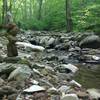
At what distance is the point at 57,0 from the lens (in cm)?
3356

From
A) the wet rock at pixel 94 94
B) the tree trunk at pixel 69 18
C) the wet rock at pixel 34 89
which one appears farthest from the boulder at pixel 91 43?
the wet rock at pixel 34 89

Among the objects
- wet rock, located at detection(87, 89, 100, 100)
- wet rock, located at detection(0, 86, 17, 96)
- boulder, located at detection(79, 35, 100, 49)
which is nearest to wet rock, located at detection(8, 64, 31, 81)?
wet rock, located at detection(0, 86, 17, 96)

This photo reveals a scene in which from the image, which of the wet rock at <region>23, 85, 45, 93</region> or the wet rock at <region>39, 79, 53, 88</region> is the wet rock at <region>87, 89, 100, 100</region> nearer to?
the wet rock at <region>39, 79, 53, 88</region>

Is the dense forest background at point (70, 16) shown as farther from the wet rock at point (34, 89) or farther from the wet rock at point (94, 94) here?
the wet rock at point (34, 89)

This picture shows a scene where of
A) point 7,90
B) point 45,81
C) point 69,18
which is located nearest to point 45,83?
point 45,81

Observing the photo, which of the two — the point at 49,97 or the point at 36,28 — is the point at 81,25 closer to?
the point at 36,28

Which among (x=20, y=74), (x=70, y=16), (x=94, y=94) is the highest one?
(x=70, y=16)

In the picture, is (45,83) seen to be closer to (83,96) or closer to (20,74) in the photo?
(20,74)

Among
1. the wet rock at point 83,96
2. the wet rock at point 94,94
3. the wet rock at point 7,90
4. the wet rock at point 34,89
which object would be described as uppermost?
the wet rock at point 7,90

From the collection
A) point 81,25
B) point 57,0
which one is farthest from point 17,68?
point 57,0

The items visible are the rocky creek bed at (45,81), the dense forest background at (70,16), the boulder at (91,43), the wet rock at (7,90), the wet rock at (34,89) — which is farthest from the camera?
the dense forest background at (70,16)

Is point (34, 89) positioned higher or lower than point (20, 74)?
lower

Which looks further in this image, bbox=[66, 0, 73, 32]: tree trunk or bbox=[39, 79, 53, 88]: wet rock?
bbox=[66, 0, 73, 32]: tree trunk

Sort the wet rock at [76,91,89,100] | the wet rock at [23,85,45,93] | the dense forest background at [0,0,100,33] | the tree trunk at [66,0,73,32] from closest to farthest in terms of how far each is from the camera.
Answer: the wet rock at [23,85,45,93]
the wet rock at [76,91,89,100]
the dense forest background at [0,0,100,33]
the tree trunk at [66,0,73,32]
